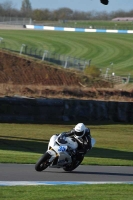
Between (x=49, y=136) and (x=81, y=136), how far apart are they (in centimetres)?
1371

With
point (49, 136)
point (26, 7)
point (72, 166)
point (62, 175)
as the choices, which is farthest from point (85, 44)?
point (26, 7)

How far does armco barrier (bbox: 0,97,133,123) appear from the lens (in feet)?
101

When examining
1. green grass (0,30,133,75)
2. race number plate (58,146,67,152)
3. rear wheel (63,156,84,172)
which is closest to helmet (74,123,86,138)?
race number plate (58,146,67,152)

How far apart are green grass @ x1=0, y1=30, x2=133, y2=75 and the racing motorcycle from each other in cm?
5688

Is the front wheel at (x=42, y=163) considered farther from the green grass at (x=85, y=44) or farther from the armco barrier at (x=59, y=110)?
the green grass at (x=85, y=44)

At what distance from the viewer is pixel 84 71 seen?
55.6 m

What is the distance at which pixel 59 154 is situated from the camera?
46.2 ft

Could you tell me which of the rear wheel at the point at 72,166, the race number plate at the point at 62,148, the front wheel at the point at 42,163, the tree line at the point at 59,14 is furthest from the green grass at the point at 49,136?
the tree line at the point at 59,14

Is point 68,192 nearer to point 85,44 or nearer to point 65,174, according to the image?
point 65,174

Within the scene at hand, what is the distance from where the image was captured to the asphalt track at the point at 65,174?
1336cm

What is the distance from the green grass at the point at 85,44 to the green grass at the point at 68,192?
58989mm

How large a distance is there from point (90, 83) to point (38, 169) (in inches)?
1489

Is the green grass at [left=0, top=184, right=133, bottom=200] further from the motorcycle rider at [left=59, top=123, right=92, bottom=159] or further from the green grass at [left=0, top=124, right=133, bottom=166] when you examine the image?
the green grass at [left=0, top=124, right=133, bottom=166]

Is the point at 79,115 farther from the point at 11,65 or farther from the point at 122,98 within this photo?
the point at 11,65
